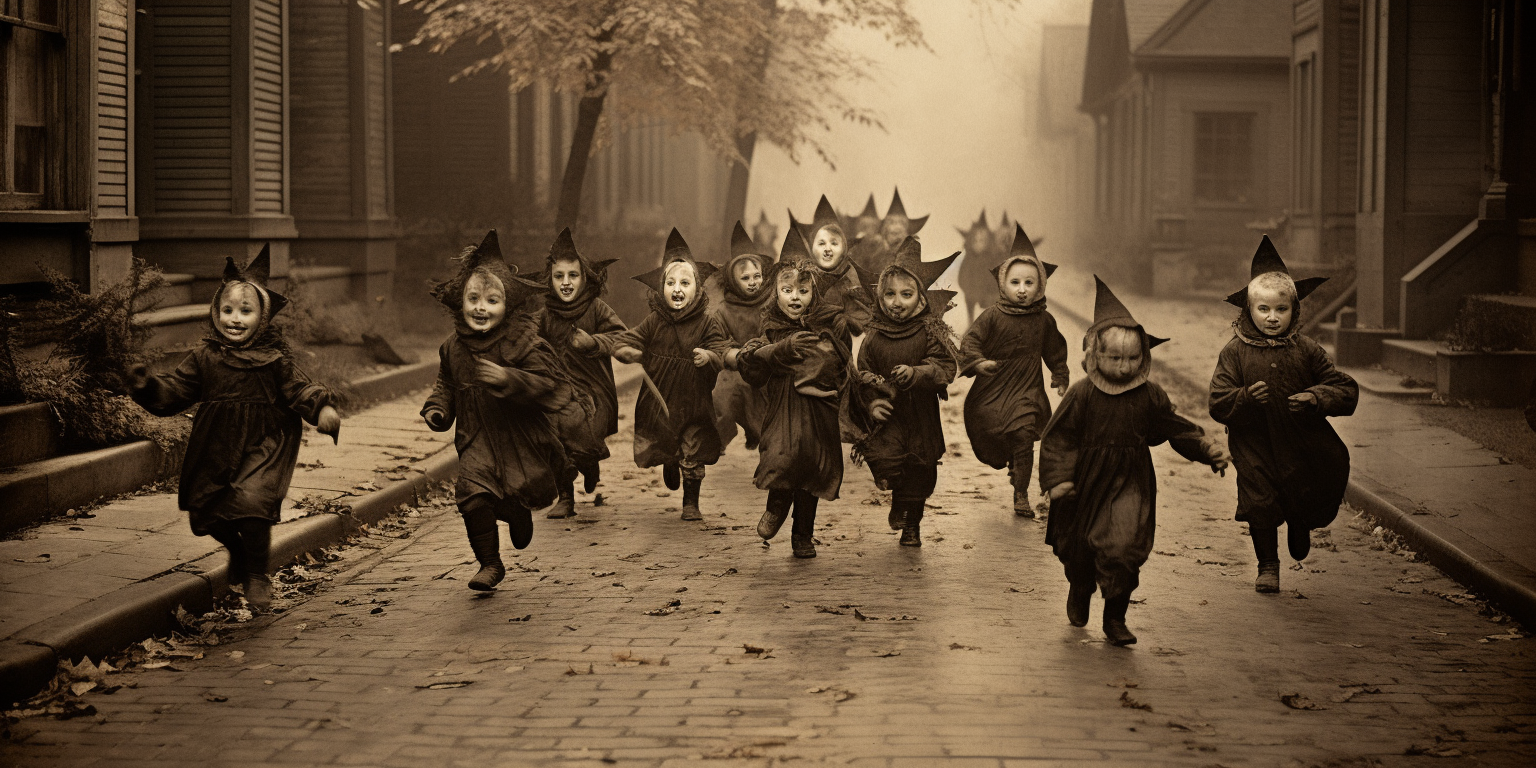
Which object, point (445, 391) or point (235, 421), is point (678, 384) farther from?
point (235, 421)

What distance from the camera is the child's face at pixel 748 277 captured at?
1042 cm

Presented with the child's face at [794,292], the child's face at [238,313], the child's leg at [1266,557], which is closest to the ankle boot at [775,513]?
the child's face at [794,292]

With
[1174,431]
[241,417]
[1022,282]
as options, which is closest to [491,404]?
[241,417]

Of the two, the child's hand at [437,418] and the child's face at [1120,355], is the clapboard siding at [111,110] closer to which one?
the child's hand at [437,418]

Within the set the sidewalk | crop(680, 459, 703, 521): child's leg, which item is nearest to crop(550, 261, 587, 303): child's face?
crop(680, 459, 703, 521): child's leg

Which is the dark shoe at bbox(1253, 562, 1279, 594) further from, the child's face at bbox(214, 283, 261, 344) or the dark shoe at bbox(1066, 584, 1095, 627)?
the child's face at bbox(214, 283, 261, 344)

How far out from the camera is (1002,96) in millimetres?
81625

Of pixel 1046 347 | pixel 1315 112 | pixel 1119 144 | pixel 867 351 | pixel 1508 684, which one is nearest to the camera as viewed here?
pixel 1508 684

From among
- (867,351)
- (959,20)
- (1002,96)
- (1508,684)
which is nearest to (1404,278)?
(867,351)

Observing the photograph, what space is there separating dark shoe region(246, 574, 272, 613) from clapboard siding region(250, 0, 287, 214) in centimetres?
875

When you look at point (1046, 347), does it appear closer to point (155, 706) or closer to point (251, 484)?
point (251, 484)

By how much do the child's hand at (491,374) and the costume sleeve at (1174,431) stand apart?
3041 mm

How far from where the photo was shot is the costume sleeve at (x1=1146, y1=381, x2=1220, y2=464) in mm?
7023

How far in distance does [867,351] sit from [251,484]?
3534mm
